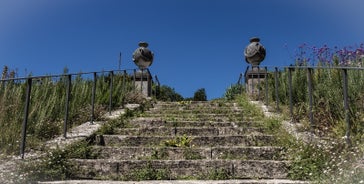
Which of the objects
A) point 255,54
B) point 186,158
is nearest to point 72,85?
point 186,158

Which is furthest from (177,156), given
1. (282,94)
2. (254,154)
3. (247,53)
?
(247,53)

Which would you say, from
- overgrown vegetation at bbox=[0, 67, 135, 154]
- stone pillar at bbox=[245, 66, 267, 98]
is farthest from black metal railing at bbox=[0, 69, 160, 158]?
→ stone pillar at bbox=[245, 66, 267, 98]

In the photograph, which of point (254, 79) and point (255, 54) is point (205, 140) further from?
point (255, 54)

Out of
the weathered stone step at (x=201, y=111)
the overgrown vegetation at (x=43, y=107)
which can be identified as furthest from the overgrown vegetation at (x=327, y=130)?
the overgrown vegetation at (x=43, y=107)

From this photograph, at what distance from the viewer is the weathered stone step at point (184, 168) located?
377 cm

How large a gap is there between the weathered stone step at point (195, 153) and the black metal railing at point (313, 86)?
0.77m

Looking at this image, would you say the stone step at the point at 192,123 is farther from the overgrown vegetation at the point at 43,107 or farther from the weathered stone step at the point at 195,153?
the weathered stone step at the point at 195,153

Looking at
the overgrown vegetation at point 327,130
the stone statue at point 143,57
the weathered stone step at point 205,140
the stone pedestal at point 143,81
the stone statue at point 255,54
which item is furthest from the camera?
the stone statue at point 143,57

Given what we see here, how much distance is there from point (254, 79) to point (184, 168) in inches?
244

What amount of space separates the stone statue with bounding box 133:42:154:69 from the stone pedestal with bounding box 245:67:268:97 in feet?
9.76

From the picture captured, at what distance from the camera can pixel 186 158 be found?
4.27m

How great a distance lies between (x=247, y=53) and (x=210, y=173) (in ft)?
22.1

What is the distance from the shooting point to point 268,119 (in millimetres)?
5695

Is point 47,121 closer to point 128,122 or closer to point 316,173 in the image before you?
point 128,122
